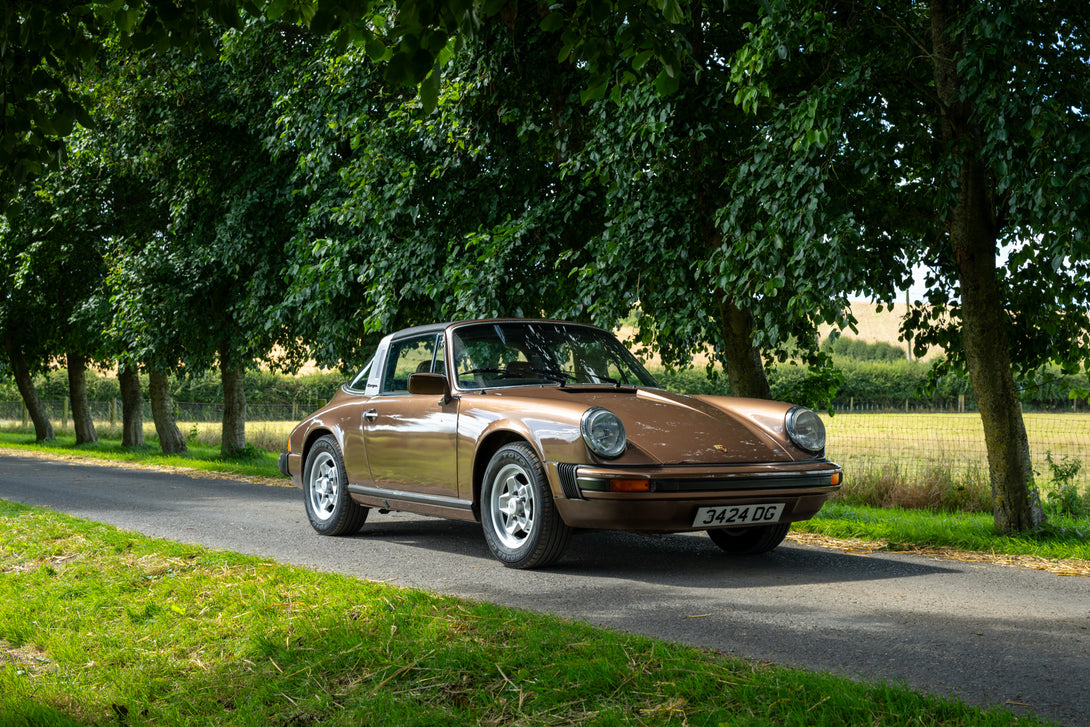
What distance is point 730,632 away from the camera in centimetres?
450

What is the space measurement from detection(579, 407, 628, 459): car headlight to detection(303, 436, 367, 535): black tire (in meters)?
2.94

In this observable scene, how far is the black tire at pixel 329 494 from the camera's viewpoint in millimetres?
8047

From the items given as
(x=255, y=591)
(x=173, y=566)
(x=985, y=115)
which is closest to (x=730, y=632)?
(x=255, y=591)

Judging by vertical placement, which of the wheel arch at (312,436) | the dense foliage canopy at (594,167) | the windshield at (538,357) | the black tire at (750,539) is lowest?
the black tire at (750,539)

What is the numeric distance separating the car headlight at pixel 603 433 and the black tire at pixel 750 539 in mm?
1486

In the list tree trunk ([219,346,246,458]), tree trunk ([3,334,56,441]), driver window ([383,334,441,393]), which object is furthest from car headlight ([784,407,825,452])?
tree trunk ([3,334,56,441])

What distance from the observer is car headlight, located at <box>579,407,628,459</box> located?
19.0 ft

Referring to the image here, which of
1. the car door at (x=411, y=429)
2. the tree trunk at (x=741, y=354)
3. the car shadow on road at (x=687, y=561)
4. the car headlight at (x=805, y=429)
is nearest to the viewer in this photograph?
the car shadow on road at (x=687, y=561)

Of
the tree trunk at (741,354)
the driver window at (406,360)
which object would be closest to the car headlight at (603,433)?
the driver window at (406,360)

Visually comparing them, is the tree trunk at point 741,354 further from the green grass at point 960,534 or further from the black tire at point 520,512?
the black tire at point 520,512

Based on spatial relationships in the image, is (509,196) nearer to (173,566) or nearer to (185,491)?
(185,491)

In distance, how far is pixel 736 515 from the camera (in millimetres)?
5988

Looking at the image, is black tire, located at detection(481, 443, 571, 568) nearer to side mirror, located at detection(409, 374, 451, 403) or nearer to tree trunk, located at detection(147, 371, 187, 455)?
side mirror, located at detection(409, 374, 451, 403)

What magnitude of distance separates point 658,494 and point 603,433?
50 centimetres
